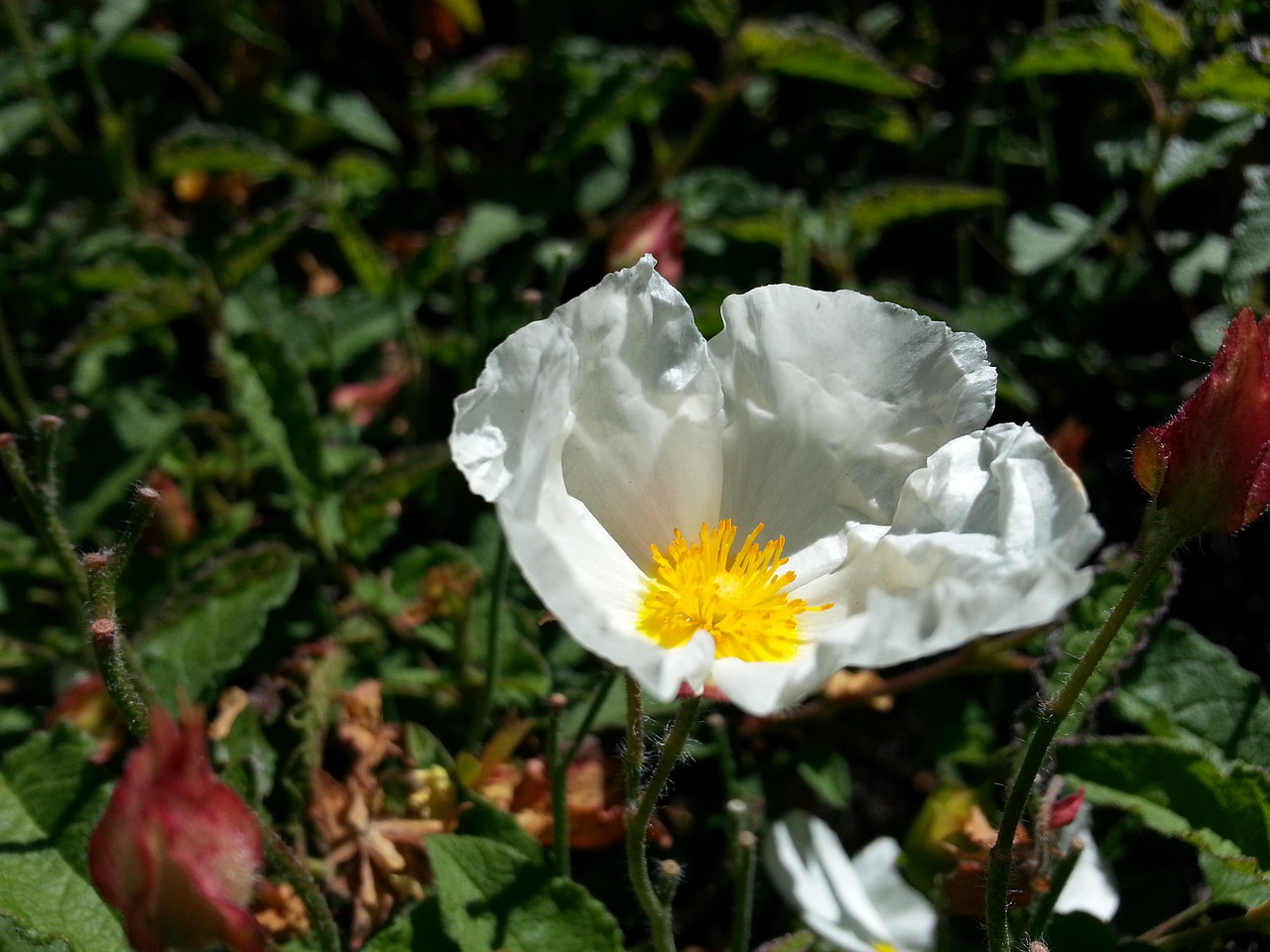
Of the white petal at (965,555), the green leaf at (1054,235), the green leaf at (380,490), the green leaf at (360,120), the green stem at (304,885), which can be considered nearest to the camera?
the white petal at (965,555)

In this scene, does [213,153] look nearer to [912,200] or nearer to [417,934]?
[912,200]

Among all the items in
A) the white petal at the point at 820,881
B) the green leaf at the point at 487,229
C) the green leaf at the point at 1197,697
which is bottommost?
the white petal at the point at 820,881

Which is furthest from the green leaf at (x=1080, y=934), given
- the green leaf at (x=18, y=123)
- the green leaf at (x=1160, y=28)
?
the green leaf at (x=18, y=123)

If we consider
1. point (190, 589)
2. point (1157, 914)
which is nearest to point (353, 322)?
point (190, 589)

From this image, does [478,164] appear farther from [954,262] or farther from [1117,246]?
[1117,246]

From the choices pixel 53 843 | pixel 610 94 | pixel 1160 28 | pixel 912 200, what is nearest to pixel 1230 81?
pixel 1160 28

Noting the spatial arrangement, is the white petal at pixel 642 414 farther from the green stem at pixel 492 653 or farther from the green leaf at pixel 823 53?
the green leaf at pixel 823 53
